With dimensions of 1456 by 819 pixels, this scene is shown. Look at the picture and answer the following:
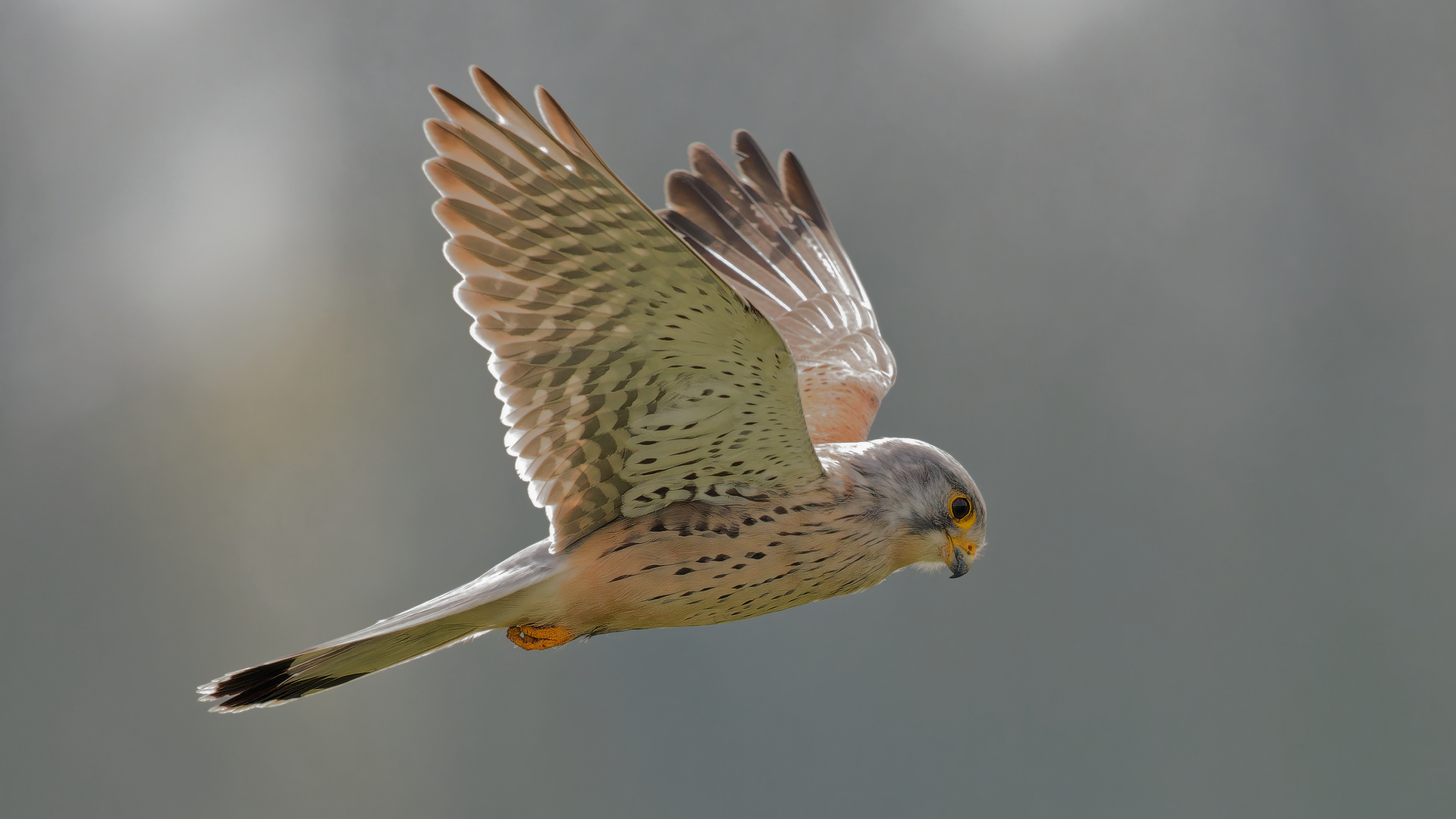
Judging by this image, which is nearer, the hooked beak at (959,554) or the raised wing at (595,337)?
the raised wing at (595,337)

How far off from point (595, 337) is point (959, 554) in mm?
807

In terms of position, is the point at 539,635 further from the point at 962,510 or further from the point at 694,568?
the point at 962,510

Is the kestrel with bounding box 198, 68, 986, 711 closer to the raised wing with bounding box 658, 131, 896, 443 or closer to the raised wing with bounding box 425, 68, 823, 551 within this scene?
the raised wing with bounding box 425, 68, 823, 551

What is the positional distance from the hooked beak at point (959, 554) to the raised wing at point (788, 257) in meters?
0.56

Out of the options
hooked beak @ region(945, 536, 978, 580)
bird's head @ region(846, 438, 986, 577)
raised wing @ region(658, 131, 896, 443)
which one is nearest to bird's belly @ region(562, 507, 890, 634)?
bird's head @ region(846, 438, 986, 577)

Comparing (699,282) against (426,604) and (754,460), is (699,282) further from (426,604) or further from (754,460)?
(426,604)

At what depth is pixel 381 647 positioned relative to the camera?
166 cm

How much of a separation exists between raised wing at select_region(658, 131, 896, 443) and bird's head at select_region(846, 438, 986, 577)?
21.1 inches

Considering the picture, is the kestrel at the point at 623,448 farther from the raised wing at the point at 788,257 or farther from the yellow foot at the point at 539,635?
the raised wing at the point at 788,257

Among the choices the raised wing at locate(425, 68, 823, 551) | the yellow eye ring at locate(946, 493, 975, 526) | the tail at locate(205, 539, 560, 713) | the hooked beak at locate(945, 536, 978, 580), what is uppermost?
the raised wing at locate(425, 68, 823, 551)

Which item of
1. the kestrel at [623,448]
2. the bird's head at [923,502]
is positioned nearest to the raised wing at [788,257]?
the bird's head at [923,502]

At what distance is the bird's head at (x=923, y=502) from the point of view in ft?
6.12

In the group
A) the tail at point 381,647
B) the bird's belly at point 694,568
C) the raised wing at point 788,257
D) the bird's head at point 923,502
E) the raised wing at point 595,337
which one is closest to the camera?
the raised wing at point 595,337

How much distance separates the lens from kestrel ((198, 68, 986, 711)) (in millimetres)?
1390
